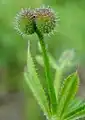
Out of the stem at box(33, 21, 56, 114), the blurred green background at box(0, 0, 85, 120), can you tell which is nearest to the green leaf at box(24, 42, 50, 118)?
the stem at box(33, 21, 56, 114)

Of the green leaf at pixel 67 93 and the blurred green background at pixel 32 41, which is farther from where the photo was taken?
the blurred green background at pixel 32 41

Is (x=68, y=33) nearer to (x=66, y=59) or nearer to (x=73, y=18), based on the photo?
(x=73, y=18)

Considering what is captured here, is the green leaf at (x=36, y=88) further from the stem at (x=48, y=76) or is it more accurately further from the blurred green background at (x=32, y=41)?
the blurred green background at (x=32, y=41)

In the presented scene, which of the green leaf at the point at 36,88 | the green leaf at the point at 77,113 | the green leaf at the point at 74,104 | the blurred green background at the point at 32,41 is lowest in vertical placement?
the blurred green background at the point at 32,41

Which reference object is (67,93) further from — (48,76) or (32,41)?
(32,41)

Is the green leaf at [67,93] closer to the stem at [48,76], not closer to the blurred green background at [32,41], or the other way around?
the stem at [48,76]

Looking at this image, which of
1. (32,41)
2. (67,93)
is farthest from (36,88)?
(32,41)

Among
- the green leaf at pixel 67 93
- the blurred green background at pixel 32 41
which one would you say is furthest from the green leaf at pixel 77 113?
the blurred green background at pixel 32 41

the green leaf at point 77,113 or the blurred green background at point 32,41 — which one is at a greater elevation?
the green leaf at point 77,113

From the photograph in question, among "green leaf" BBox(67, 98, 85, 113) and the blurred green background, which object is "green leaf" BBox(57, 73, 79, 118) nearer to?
"green leaf" BBox(67, 98, 85, 113)
